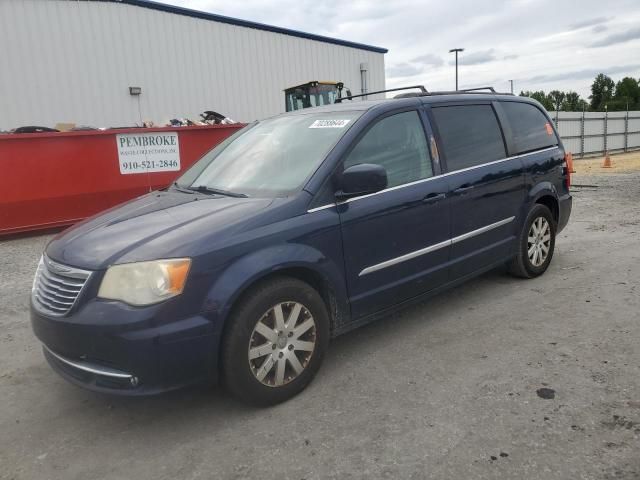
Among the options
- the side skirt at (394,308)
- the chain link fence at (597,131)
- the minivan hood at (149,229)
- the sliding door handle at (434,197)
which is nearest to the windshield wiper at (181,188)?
the minivan hood at (149,229)

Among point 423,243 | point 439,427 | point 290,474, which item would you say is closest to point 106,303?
point 290,474

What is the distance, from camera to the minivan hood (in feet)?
8.73

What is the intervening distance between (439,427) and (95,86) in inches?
597

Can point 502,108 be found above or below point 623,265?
above

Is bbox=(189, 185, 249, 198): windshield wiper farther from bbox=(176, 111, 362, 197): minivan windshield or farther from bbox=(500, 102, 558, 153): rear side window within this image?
bbox=(500, 102, 558, 153): rear side window

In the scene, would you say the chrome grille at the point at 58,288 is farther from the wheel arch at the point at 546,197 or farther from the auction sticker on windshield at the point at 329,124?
the wheel arch at the point at 546,197

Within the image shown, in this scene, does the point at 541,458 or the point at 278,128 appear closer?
the point at 541,458

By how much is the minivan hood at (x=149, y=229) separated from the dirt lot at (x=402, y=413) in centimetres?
77

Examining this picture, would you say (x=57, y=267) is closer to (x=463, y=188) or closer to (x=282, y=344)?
(x=282, y=344)

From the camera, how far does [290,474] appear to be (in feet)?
7.82

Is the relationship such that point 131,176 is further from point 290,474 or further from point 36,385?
point 290,474

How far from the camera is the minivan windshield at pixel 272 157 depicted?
10.9ft

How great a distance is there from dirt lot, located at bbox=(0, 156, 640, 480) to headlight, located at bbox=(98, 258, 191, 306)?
569 millimetres

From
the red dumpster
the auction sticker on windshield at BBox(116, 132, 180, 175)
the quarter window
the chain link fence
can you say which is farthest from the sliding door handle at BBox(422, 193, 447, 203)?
the chain link fence
